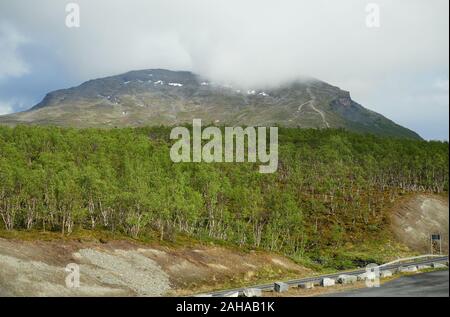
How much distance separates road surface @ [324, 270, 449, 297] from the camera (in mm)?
41209

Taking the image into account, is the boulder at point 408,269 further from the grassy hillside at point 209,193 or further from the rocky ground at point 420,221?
the rocky ground at point 420,221

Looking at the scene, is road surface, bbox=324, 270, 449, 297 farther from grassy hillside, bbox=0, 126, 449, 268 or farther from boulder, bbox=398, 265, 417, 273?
grassy hillside, bbox=0, 126, 449, 268

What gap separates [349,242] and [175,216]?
162 feet

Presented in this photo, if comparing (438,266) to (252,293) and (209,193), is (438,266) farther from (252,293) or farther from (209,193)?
(209,193)

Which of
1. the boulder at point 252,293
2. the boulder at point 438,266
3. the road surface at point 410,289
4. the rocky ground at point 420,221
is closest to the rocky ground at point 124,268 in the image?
the boulder at point 252,293

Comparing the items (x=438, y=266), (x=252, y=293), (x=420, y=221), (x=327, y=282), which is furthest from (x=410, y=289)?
(x=420, y=221)

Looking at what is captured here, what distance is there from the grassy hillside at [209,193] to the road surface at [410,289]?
152 feet

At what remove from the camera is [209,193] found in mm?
117750

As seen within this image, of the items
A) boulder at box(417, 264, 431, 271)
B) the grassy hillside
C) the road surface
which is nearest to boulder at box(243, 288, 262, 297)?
the road surface

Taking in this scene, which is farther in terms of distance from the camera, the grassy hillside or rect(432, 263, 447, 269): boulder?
the grassy hillside

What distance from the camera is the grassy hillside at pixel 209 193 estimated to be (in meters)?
85.0

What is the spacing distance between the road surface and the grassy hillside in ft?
152
